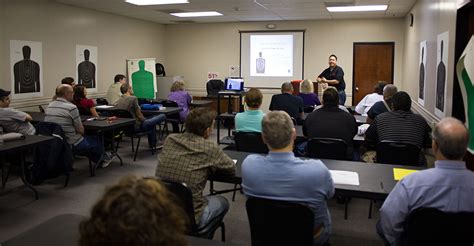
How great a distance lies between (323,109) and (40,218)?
281 cm

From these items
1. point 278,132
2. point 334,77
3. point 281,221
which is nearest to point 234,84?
point 334,77

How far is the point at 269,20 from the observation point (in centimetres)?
1005

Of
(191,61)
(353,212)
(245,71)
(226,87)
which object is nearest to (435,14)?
(353,212)

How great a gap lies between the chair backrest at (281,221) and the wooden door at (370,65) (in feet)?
27.4

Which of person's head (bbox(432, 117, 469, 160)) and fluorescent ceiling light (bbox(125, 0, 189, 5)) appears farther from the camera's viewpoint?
fluorescent ceiling light (bbox(125, 0, 189, 5))

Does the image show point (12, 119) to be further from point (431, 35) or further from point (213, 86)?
point (213, 86)

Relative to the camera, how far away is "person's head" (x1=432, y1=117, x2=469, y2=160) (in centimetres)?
192

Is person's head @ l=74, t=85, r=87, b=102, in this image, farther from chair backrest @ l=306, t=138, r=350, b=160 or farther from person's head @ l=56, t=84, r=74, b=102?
chair backrest @ l=306, t=138, r=350, b=160

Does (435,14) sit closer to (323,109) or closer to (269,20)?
(323,109)

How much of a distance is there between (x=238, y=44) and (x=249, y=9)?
2.46 m

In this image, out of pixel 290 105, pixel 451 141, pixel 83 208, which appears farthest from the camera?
pixel 290 105

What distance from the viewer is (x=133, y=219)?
77 centimetres

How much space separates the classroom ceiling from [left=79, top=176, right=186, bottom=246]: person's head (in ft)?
21.9

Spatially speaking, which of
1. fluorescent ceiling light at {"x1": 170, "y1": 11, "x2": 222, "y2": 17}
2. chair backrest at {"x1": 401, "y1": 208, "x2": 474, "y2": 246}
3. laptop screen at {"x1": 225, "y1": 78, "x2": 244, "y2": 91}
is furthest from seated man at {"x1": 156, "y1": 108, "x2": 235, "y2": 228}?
laptop screen at {"x1": 225, "y1": 78, "x2": 244, "y2": 91}
